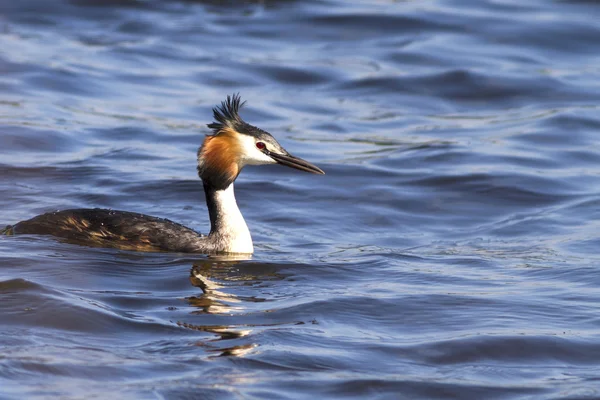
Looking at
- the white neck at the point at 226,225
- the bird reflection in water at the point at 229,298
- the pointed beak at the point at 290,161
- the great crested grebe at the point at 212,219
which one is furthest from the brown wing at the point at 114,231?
the pointed beak at the point at 290,161

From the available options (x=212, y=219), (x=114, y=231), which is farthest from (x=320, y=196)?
(x=114, y=231)

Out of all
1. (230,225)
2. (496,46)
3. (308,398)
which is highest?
(496,46)

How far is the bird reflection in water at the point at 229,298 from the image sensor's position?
23.8 feet

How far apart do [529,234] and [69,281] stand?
4452mm

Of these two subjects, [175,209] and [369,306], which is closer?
[369,306]

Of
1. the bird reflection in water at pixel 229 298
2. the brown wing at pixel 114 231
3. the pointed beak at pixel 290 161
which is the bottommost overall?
the bird reflection in water at pixel 229 298

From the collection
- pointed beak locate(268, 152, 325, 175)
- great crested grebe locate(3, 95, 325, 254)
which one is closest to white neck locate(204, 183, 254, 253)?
great crested grebe locate(3, 95, 325, 254)

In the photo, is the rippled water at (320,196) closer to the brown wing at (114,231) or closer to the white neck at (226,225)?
the brown wing at (114,231)

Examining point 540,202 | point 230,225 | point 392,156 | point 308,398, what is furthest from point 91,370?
point 392,156

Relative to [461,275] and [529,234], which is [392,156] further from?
[461,275]

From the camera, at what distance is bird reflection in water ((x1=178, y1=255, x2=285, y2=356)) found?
7262mm

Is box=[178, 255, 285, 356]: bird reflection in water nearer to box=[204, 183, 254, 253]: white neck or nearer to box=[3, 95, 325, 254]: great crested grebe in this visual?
box=[204, 183, 254, 253]: white neck

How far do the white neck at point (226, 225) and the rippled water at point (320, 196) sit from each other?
29 cm

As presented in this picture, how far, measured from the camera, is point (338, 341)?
7.34 meters
